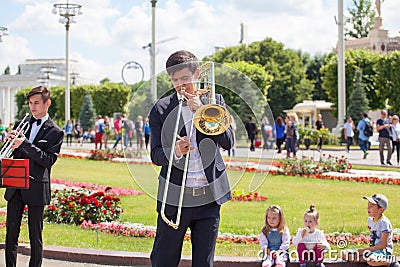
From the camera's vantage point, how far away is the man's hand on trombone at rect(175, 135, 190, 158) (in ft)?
14.6

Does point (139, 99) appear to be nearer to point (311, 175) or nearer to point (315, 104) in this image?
point (311, 175)

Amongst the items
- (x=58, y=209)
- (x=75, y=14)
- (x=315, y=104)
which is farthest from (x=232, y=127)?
(x=315, y=104)

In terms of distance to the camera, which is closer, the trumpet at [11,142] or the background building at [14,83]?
the trumpet at [11,142]

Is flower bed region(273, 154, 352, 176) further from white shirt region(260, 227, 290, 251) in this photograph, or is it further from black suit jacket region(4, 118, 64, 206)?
black suit jacket region(4, 118, 64, 206)

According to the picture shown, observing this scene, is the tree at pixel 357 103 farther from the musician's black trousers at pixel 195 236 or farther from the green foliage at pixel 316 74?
the musician's black trousers at pixel 195 236

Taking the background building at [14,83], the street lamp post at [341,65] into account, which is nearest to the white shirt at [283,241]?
the street lamp post at [341,65]

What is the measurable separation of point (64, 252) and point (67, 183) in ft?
25.6

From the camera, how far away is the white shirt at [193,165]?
15.1 feet

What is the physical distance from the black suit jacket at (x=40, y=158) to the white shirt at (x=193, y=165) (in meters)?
1.91

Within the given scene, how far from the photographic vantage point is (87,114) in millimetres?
68062

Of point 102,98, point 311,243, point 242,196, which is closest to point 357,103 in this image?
point 242,196

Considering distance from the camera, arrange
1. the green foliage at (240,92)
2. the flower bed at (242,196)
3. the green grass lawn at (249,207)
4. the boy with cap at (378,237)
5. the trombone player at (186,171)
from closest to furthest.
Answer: the trombone player at (186,171) → the green foliage at (240,92) → the boy with cap at (378,237) → the green grass lawn at (249,207) → the flower bed at (242,196)

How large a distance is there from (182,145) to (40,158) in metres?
2.03

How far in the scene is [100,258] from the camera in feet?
24.5
